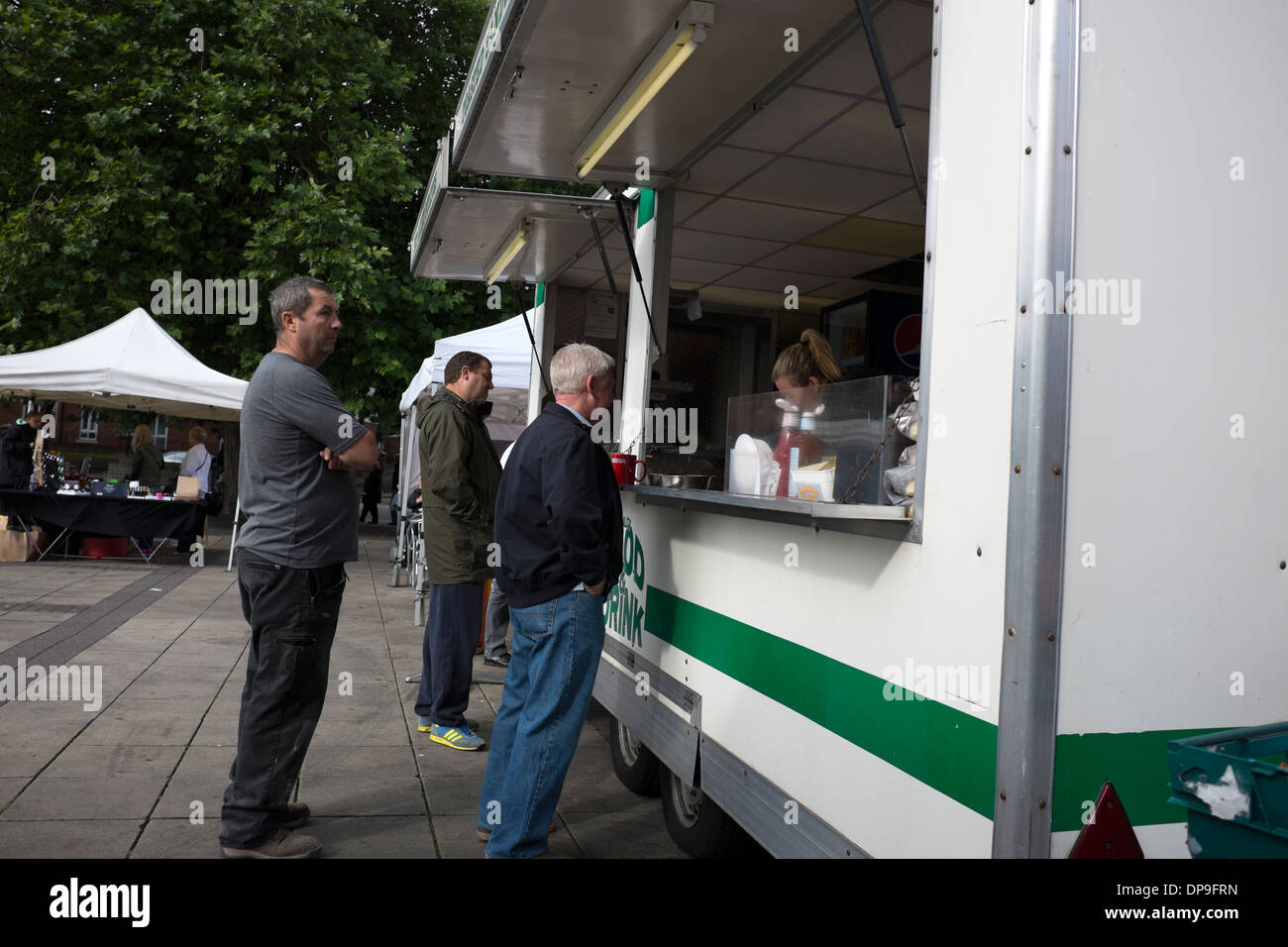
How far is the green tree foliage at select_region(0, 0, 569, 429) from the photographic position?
15.7 metres

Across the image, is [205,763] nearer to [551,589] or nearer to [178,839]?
[178,839]

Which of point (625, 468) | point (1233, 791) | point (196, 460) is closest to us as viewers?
point (1233, 791)

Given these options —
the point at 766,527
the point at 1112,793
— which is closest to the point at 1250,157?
the point at 1112,793

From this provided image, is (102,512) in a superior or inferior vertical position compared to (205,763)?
superior

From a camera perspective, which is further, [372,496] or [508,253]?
[372,496]

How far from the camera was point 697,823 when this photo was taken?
3918 millimetres

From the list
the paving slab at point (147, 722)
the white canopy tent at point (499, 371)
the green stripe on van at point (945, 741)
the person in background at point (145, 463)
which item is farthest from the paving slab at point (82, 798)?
the person in background at point (145, 463)

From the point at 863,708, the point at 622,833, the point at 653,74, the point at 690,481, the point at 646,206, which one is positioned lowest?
the point at 622,833

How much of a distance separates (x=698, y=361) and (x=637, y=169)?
2813 mm
